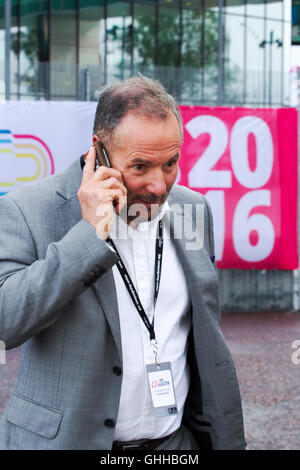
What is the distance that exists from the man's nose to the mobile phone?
5.9 inches

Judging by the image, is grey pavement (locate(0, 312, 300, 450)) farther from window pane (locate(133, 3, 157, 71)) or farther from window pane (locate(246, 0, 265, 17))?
window pane (locate(246, 0, 265, 17))

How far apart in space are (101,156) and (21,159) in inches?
248

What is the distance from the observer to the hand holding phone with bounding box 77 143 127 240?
2033 millimetres

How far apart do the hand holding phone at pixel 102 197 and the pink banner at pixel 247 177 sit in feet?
22.2

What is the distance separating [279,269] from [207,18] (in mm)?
19929

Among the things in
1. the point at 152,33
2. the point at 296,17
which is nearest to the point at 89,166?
the point at 152,33

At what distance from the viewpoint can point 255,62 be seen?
26797 millimetres

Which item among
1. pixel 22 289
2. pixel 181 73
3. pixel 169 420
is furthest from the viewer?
pixel 181 73

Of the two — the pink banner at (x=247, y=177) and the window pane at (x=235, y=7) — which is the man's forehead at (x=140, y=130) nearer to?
the pink banner at (x=247, y=177)

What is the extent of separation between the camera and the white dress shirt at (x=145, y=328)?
2244mm

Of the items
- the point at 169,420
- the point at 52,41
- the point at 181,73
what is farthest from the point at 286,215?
the point at 52,41

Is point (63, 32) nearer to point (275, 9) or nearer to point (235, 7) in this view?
point (235, 7)

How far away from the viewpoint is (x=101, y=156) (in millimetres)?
2180
